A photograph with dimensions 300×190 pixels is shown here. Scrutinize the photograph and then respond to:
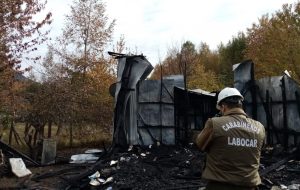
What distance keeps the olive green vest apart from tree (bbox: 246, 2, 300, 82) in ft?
79.8

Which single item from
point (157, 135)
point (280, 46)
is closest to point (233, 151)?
point (157, 135)

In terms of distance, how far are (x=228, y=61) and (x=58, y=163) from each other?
36.2 meters

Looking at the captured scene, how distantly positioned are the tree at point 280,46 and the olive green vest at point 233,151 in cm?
2431

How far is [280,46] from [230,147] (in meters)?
25.5

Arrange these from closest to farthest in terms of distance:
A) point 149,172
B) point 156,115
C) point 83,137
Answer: point 149,172
point 156,115
point 83,137

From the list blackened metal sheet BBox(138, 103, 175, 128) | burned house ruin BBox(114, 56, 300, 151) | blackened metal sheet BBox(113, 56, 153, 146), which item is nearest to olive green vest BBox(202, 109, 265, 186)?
burned house ruin BBox(114, 56, 300, 151)

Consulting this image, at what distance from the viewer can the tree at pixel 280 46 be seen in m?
27.3

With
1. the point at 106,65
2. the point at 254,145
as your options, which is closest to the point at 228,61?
the point at 106,65

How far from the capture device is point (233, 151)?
155 inches

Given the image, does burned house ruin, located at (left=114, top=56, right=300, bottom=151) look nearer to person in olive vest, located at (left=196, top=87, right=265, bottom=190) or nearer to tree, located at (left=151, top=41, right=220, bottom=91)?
person in olive vest, located at (left=196, top=87, right=265, bottom=190)

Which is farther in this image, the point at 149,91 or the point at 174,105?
the point at 174,105

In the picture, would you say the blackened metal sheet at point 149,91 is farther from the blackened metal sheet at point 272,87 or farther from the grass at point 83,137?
the grass at point 83,137

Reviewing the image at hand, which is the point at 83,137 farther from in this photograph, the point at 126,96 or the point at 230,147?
the point at 230,147

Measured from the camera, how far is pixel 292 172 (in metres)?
10.5
